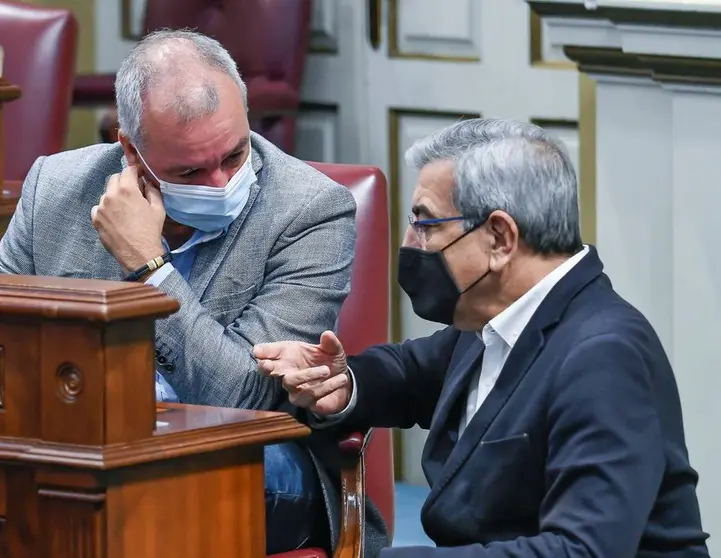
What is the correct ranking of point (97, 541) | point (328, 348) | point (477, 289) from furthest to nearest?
point (328, 348), point (477, 289), point (97, 541)

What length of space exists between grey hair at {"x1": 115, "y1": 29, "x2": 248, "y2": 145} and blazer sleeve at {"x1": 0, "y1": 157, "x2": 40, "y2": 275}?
0.24m

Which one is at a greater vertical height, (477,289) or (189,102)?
(189,102)

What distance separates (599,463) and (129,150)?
103 cm

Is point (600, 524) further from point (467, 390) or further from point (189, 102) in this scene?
point (189, 102)

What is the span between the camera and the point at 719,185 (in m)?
3.22

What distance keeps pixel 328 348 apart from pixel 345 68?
2.24 meters

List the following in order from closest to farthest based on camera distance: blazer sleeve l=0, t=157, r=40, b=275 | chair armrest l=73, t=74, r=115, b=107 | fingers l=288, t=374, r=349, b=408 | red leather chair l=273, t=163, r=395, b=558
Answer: fingers l=288, t=374, r=349, b=408
blazer sleeve l=0, t=157, r=40, b=275
red leather chair l=273, t=163, r=395, b=558
chair armrest l=73, t=74, r=115, b=107

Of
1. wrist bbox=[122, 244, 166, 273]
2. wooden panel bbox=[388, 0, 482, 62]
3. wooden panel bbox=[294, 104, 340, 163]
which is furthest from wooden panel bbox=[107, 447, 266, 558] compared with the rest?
wooden panel bbox=[294, 104, 340, 163]

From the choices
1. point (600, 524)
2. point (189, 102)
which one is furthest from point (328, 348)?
point (600, 524)

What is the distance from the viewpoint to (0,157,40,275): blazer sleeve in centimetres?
268

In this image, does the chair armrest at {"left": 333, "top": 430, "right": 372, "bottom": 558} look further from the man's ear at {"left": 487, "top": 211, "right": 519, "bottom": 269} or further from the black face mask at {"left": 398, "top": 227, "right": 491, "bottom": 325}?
the man's ear at {"left": 487, "top": 211, "right": 519, "bottom": 269}

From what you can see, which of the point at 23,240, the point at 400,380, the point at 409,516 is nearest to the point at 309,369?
the point at 400,380

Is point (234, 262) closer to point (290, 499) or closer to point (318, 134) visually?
point (290, 499)

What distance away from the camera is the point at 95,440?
167 cm
